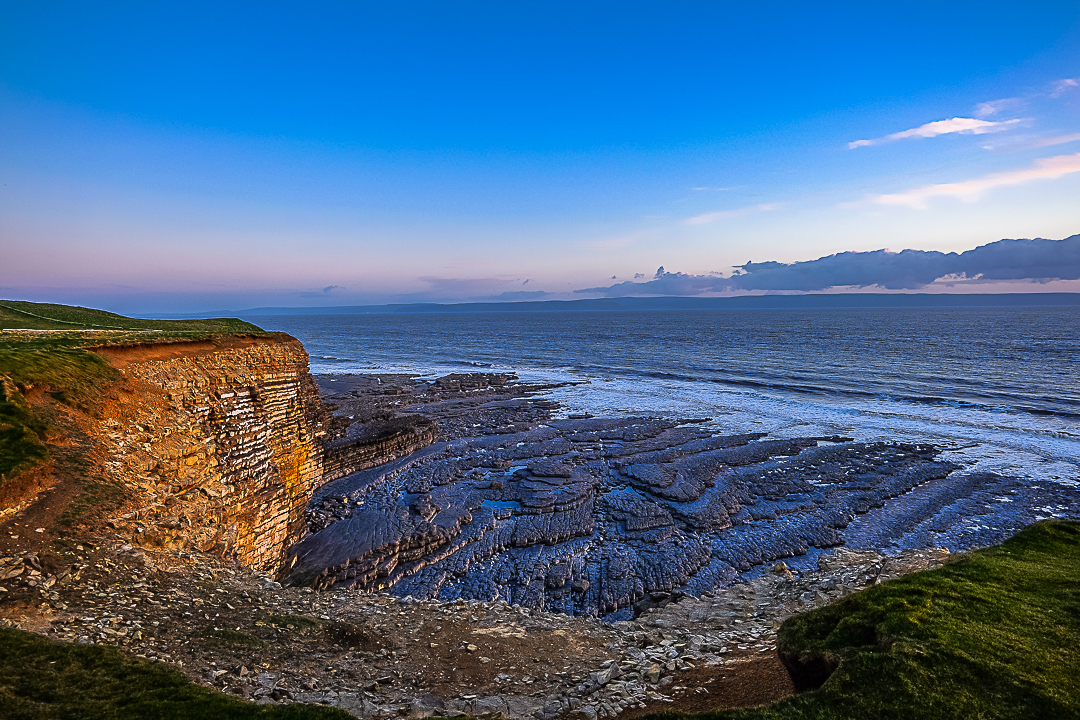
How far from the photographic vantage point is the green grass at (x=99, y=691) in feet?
22.3

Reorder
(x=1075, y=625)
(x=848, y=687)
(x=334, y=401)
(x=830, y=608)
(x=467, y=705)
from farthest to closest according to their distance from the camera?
(x=334, y=401) → (x=830, y=608) → (x=467, y=705) → (x=1075, y=625) → (x=848, y=687)

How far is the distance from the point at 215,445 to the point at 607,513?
16985 mm

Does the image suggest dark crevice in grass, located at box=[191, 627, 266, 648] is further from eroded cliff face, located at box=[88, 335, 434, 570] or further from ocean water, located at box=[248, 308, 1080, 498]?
ocean water, located at box=[248, 308, 1080, 498]

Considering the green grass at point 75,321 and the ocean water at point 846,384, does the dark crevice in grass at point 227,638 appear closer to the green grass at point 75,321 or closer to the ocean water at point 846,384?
the green grass at point 75,321

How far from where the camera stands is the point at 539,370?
7838 centimetres

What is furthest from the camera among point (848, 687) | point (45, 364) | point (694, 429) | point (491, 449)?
point (694, 429)

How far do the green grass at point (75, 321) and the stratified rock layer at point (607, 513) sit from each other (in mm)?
10824

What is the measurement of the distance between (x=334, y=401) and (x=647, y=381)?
1458 inches

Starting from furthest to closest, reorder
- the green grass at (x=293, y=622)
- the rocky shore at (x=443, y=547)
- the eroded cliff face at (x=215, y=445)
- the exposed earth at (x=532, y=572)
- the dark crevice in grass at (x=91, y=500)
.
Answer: the eroded cliff face at (x=215, y=445) → the green grass at (x=293, y=622) → the dark crevice in grass at (x=91, y=500) → the rocky shore at (x=443, y=547) → the exposed earth at (x=532, y=572)

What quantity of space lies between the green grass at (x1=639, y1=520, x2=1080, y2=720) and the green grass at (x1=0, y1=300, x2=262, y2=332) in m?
26.6

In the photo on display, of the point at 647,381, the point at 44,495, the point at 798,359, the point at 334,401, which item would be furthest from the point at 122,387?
the point at 798,359

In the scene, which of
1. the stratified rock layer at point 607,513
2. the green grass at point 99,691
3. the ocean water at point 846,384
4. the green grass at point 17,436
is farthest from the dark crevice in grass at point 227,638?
the ocean water at point 846,384

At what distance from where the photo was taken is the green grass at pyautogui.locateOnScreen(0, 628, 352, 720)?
268 inches

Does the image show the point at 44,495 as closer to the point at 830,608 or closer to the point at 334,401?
the point at 830,608
